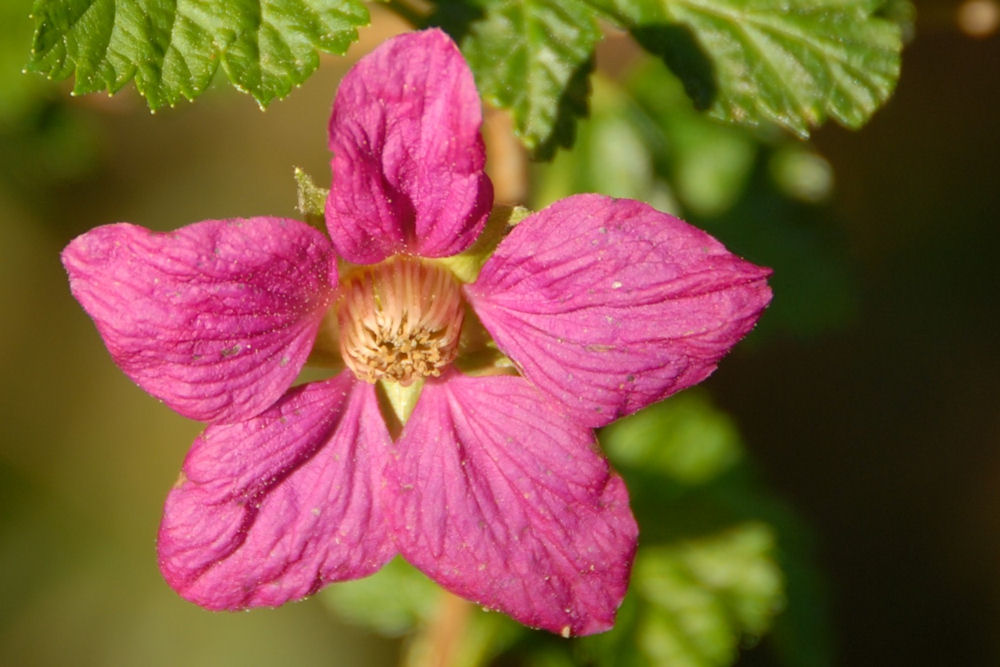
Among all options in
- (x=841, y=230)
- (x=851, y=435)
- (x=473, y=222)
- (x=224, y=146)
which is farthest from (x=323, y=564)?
(x=224, y=146)

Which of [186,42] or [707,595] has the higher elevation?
[186,42]

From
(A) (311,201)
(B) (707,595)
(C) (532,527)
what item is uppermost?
(A) (311,201)

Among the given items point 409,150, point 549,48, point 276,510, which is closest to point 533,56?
point 549,48

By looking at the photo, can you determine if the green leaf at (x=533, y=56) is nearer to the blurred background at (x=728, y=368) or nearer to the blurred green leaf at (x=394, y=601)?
the blurred background at (x=728, y=368)

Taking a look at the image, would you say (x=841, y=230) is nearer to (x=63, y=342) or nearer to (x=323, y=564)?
(x=323, y=564)

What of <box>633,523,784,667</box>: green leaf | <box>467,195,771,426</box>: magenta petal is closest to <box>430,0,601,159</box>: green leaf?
<box>467,195,771,426</box>: magenta petal

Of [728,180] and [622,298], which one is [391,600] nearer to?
[728,180]

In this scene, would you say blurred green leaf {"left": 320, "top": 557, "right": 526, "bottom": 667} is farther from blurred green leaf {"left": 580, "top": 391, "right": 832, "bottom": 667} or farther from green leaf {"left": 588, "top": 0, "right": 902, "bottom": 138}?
green leaf {"left": 588, "top": 0, "right": 902, "bottom": 138}

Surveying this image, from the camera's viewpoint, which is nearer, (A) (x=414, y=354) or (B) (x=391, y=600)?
(A) (x=414, y=354)
